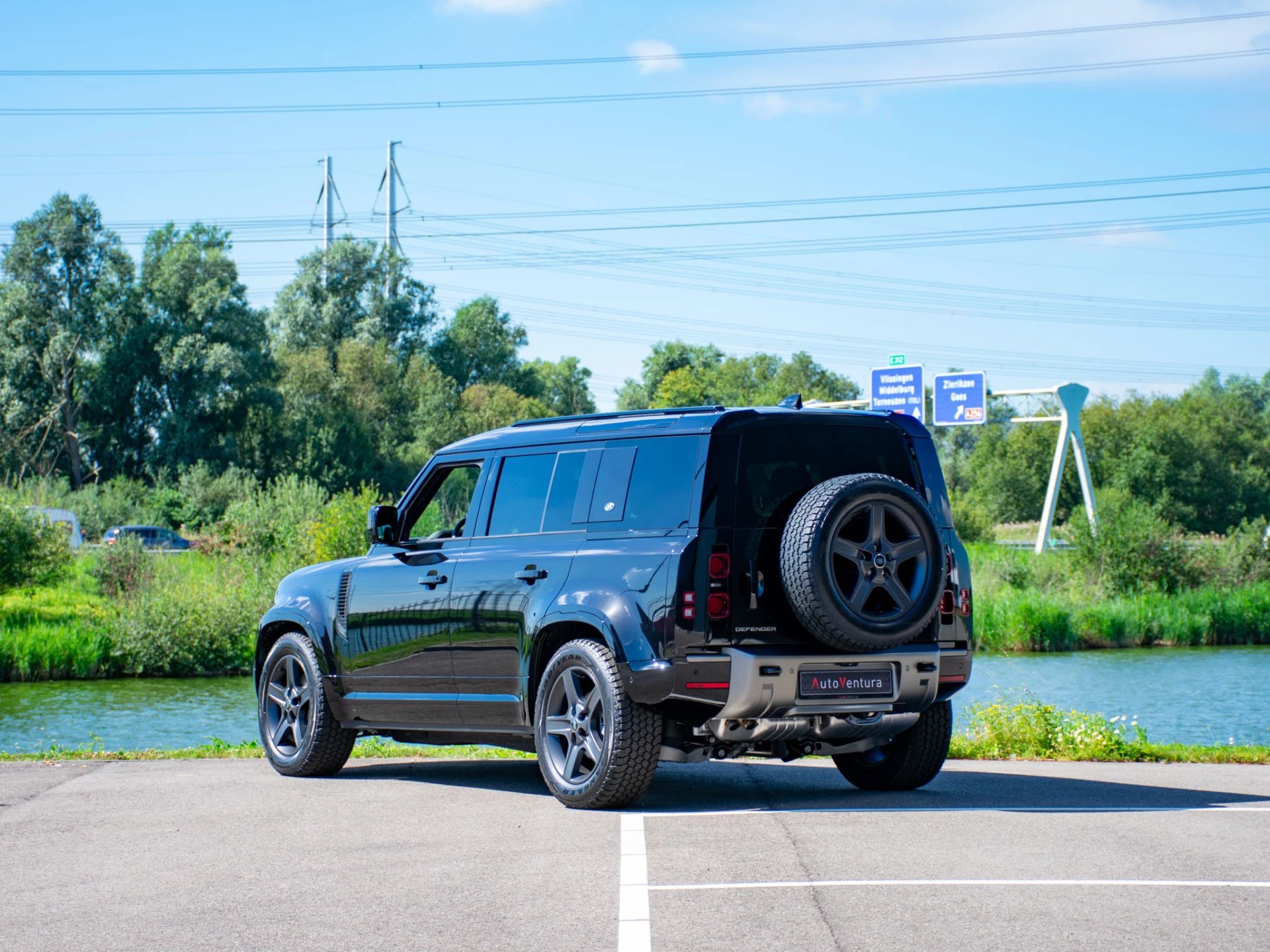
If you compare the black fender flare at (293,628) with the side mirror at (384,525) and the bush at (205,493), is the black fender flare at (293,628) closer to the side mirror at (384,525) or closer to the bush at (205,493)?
the side mirror at (384,525)

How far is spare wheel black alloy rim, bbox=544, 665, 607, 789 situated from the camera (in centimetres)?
862

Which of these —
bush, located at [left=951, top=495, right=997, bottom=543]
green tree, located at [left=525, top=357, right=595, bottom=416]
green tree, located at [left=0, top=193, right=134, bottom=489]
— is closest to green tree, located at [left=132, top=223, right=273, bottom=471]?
green tree, located at [left=0, top=193, right=134, bottom=489]

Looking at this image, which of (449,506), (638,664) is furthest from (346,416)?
(638,664)

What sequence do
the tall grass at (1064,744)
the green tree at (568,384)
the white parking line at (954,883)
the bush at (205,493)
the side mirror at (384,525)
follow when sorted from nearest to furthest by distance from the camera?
1. the white parking line at (954,883)
2. the side mirror at (384,525)
3. the tall grass at (1064,744)
4. the bush at (205,493)
5. the green tree at (568,384)

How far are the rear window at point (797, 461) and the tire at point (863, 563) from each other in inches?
10.9

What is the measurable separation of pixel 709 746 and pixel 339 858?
2.36m

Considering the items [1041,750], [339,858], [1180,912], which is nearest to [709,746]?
[339,858]

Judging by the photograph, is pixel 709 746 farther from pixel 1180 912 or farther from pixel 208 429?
pixel 208 429

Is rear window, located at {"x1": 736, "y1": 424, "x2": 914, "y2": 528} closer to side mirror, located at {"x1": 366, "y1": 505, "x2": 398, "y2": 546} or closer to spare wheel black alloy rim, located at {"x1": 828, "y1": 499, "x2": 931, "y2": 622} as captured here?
spare wheel black alloy rim, located at {"x1": 828, "y1": 499, "x2": 931, "y2": 622}

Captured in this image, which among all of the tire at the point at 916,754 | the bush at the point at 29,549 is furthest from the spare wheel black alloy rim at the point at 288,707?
the bush at the point at 29,549

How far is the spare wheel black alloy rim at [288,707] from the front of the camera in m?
10.8

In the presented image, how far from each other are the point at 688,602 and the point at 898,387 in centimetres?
3538

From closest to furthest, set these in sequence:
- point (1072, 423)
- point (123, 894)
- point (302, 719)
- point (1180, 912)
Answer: point (1180, 912)
point (123, 894)
point (302, 719)
point (1072, 423)

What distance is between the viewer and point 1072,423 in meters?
52.4
